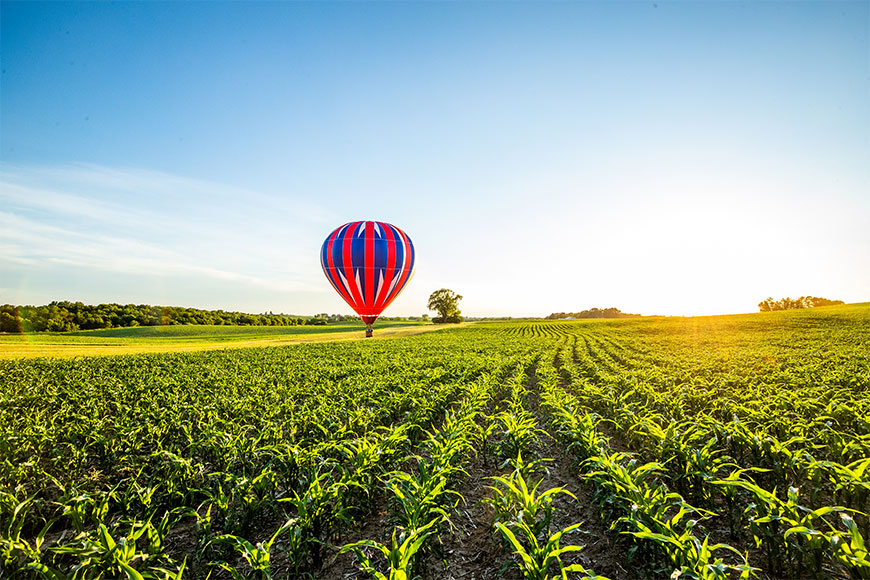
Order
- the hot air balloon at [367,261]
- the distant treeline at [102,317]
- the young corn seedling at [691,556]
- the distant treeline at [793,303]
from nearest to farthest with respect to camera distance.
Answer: the young corn seedling at [691,556] < the hot air balloon at [367,261] < the distant treeline at [102,317] < the distant treeline at [793,303]

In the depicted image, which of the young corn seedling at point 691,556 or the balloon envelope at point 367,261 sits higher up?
the balloon envelope at point 367,261

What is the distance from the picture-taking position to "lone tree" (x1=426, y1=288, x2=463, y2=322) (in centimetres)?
11281

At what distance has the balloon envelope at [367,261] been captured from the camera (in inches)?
1383

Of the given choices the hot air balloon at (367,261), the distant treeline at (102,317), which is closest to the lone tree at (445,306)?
the distant treeline at (102,317)

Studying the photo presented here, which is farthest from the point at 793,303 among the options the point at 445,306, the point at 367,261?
the point at 367,261

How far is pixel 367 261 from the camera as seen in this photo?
1384 inches

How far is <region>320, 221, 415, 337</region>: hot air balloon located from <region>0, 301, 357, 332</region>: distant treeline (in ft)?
216

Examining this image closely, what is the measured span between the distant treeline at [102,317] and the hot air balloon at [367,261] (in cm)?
6590

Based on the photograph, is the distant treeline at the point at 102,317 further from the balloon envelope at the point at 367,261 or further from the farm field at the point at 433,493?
the farm field at the point at 433,493

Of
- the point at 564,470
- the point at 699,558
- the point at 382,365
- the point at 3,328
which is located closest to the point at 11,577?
the point at 699,558

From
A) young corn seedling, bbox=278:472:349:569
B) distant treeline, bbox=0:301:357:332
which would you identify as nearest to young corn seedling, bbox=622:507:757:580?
young corn seedling, bbox=278:472:349:569

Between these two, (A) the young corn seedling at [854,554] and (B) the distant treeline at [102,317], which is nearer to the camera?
(A) the young corn seedling at [854,554]

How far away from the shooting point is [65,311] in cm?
7106

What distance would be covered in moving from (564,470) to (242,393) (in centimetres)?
954
